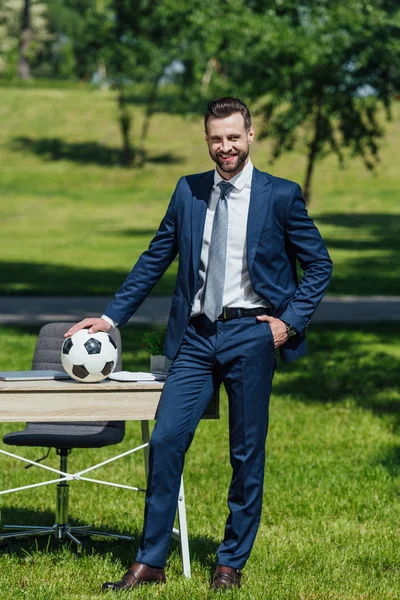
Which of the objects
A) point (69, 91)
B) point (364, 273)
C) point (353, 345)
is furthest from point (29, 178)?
point (353, 345)

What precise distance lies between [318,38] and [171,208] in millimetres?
23932

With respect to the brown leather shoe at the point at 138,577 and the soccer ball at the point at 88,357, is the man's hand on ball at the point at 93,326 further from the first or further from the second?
the brown leather shoe at the point at 138,577

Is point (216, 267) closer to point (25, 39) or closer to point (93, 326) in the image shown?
point (93, 326)

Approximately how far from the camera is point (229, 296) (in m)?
4.76

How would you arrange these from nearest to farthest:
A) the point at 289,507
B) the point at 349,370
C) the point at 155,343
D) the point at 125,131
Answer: the point at 155,343
the point at 289,507
the point at 349,370
the point at 125,131

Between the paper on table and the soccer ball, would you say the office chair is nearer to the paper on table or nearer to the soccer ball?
the paper on table

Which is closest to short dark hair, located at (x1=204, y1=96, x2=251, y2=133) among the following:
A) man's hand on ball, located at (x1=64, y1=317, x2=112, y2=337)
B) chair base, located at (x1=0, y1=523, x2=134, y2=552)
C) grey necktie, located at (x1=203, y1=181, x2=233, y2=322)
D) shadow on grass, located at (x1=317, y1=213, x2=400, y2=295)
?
grey necktie, located at (x1=203, y1=181, x2=233, y2=322)

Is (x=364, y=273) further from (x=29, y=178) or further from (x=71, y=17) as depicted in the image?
(x=71, y=17)

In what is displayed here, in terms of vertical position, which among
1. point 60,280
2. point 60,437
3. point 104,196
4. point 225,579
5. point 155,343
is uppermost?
point 155,343

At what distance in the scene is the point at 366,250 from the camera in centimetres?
2734

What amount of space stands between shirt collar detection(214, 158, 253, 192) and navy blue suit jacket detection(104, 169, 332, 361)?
0.09 feet

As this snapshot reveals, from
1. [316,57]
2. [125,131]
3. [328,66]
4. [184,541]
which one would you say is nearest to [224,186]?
[184,541]

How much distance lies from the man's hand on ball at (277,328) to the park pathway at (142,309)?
32.4ft

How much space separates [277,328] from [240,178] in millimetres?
693
